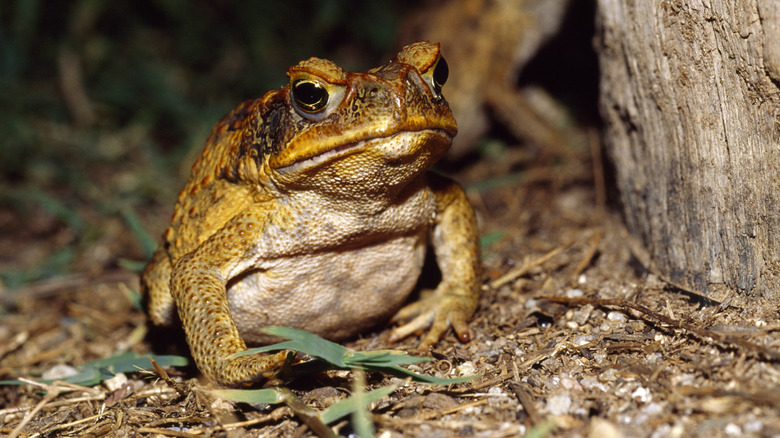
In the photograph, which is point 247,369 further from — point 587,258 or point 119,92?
point 119,92

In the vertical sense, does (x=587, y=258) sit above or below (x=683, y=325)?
above

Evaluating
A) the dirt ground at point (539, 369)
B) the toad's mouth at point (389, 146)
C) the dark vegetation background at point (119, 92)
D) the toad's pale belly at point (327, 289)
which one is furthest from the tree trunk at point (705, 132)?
the dark vegetation background at point (119, 92)

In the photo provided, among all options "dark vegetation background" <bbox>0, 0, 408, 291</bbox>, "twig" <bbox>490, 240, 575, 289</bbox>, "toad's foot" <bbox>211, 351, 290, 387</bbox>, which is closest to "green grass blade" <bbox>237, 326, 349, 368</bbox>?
"toad's foot" <bbox>211, 351, 290, 387</bbox>

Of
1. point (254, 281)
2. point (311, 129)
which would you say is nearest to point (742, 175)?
point (311, 129)

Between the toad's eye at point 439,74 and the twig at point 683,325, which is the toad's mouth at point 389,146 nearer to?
the toad's eye at point 439,74

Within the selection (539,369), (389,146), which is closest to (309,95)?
(389,146)

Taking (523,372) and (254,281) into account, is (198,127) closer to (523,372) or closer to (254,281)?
(254,281)

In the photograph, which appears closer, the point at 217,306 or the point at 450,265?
the point at 217,306

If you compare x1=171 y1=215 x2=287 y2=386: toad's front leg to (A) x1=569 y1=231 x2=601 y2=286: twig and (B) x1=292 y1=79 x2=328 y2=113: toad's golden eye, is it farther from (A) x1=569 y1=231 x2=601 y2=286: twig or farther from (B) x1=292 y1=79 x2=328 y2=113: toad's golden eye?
(A) x1=569 y1=231 x2=601 y2=286: twig
